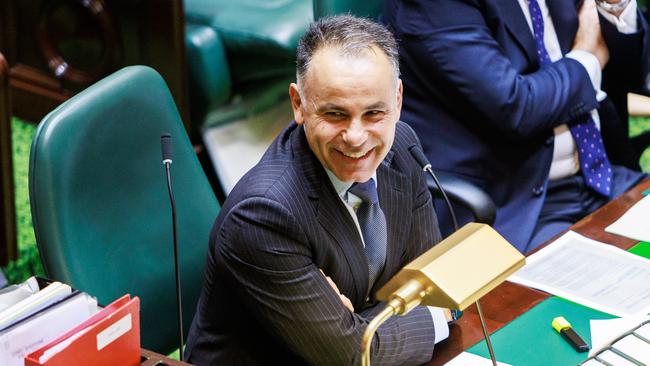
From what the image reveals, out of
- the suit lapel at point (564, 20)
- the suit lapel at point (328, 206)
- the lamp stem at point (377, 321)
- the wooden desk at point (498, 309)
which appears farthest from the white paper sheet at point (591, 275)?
the lamp stem at point (377, 321)

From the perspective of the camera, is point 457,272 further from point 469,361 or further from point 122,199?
point 122,199

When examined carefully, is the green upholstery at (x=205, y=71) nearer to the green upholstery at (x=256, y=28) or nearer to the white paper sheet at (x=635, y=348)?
the green upholstery at (x=256, y=28)

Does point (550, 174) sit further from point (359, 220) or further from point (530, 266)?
point (359, 220)

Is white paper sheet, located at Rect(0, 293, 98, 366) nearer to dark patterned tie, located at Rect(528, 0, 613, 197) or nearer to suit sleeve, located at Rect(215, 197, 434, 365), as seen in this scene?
suit sleeve, located at Rect(215, 197, 434, 365)

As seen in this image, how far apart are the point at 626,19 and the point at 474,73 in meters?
0.56

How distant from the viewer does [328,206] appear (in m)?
1.75

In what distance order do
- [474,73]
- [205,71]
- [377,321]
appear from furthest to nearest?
[205,71]
[474,73]
[377,321]

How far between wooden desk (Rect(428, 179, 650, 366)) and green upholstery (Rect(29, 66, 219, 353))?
0.54 m

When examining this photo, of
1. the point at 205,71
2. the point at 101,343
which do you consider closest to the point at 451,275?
the point at 101,343

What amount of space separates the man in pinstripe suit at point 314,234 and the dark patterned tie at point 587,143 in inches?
39.7

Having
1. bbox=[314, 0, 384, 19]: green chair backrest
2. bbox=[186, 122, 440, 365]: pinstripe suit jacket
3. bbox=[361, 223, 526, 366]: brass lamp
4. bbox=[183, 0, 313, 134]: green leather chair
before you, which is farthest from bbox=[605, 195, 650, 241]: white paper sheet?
bbox=[183, 0, 313, 134]: green leather chair

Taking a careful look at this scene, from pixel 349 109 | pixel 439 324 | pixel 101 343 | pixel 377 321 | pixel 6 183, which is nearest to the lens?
pixel 377 321

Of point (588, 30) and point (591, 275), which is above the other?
point (588, 30)

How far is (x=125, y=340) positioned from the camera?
1368 mm
